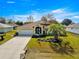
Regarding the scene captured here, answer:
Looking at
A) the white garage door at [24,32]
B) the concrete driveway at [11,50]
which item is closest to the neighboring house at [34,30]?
the white garage door at [24,32]

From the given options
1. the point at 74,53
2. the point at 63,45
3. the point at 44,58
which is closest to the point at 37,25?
the point at 63,45

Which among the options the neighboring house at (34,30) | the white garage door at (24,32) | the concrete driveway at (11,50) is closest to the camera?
the concrete driveway at (11,50)

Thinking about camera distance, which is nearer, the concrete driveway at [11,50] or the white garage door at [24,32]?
the concrete driveway at [11,50]

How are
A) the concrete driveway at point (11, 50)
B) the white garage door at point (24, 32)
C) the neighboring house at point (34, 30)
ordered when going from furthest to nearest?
the white garage door at point (24, 32), the neighboring house at point (34, 30), the concrete driveway at point (11, 50)

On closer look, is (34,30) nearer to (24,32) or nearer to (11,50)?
(24,32)

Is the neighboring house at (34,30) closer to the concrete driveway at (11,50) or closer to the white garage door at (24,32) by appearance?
the white garage door at (24,32)

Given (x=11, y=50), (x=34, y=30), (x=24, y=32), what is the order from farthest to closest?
(x=24, y=32) → (x=34, y=30) → (x=11, y=50)

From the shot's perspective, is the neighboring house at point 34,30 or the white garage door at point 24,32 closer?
the neighboring house at point 34,30

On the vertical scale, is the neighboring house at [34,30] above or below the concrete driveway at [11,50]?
above

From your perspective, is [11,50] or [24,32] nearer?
[11,50]

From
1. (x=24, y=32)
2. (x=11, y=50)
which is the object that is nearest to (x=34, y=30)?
(x=24, y=32)

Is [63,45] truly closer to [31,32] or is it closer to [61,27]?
[61,27]
